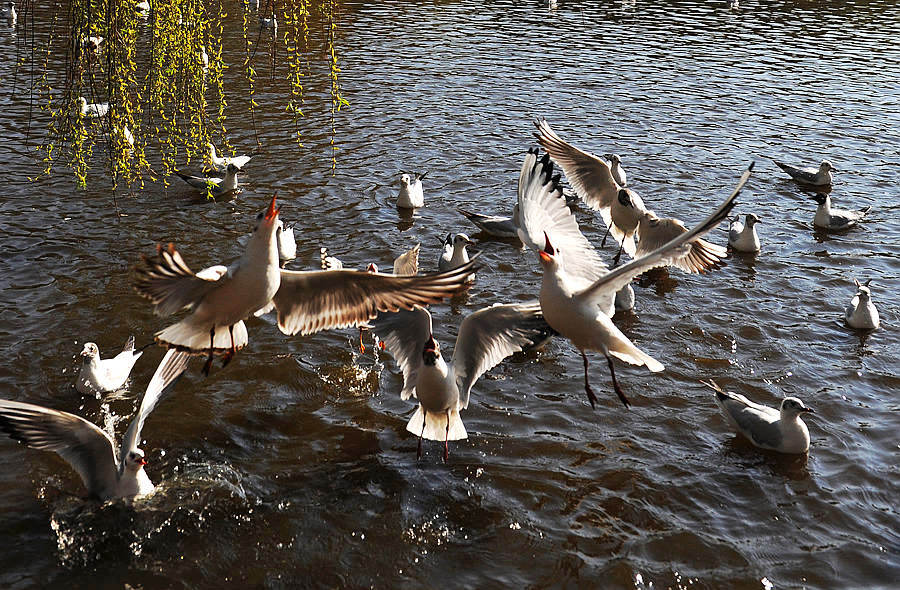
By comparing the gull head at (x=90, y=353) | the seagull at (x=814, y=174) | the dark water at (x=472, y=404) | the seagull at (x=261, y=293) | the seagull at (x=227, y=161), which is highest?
the seagull at (x=261, y=293)

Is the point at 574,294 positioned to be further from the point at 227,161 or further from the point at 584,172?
the point at 227,161

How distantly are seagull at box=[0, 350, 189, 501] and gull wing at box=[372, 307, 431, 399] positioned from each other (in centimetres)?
202

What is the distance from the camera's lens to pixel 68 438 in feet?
20.1

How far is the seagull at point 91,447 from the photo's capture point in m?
5.93

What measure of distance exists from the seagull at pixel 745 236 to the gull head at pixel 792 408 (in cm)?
431

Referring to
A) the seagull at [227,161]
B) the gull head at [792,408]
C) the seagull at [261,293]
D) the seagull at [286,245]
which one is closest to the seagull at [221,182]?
the seagull at [227,161]

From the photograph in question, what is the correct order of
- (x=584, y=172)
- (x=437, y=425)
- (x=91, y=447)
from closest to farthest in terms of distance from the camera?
(x=91, y=447)
(x=437, y=425)
(x=584, y=172)

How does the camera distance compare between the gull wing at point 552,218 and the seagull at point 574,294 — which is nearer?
the seagull at point 574,294

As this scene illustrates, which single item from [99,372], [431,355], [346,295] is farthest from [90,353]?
[431,355]

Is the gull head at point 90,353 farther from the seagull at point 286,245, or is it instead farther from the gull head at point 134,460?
the seagull at point 286,245

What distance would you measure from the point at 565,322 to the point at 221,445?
304cm

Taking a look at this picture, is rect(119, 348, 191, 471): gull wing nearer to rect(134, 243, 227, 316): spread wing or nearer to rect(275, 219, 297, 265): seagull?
rect(134, 243, 227, 316): spread wing

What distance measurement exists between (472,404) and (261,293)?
280 centimetres

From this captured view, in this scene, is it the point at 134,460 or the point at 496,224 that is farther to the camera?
the point at 496,224
